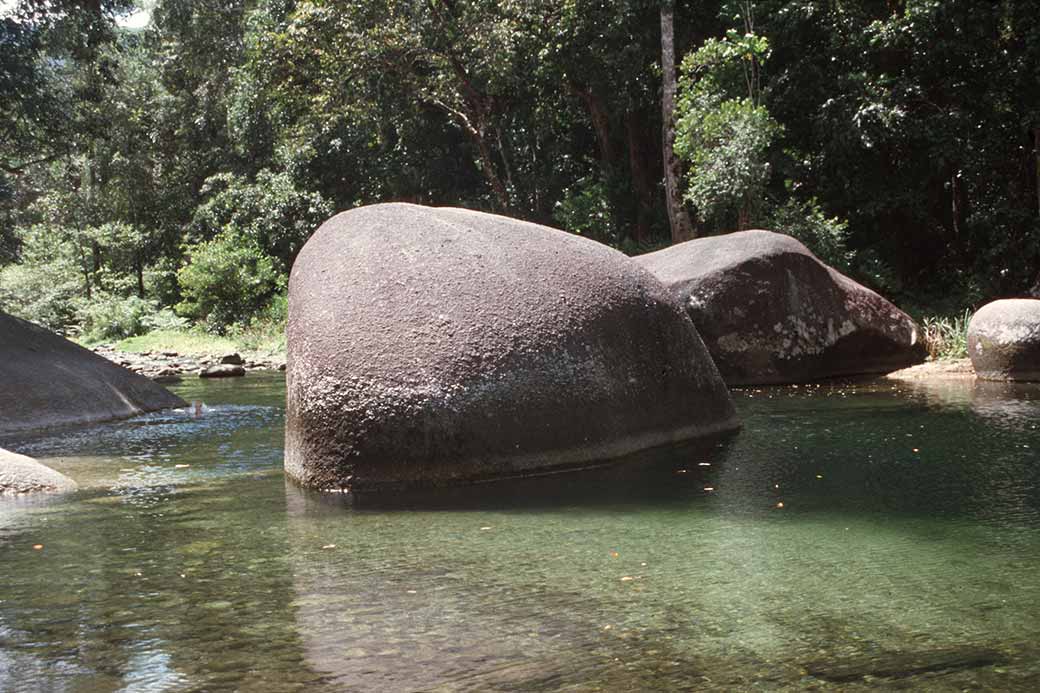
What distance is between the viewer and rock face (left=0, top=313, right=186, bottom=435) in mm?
9992

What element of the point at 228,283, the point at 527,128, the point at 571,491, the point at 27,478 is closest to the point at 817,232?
the point at 527,128

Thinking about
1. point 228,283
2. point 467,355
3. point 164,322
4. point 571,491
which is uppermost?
point 228,283

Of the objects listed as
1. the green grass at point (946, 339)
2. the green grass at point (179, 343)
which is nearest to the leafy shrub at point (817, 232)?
the green grass at point (946, 339)

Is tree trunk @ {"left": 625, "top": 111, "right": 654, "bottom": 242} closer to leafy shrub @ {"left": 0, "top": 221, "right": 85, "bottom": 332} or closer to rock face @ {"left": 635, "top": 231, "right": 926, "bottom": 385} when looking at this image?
rock face @ {"left": 635, "top": 231, "right": 926, "bottom": 385}

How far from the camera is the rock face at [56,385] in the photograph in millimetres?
9992

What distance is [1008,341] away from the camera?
11844mm

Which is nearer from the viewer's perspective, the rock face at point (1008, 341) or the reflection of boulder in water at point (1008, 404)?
the reflection of boulder in water at point (1008, 404)

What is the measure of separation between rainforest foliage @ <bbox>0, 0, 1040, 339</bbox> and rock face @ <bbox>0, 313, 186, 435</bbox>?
882cm

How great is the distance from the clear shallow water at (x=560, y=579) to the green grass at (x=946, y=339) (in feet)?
20.8

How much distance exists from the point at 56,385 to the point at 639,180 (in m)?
14.7

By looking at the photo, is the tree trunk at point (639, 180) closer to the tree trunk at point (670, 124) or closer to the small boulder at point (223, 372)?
the tree trunk at point (670, 124)

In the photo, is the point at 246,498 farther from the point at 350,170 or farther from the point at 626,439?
the point at 350,170

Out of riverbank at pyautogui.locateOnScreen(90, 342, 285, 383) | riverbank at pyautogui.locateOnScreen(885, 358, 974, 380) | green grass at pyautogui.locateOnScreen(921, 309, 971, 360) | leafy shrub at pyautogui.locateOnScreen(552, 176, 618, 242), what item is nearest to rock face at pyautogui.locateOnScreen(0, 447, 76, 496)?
riverbank at pyautogui.locateOnScreen(885, 358, 974, 380)

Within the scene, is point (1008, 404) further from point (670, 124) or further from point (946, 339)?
point (670, 124)
